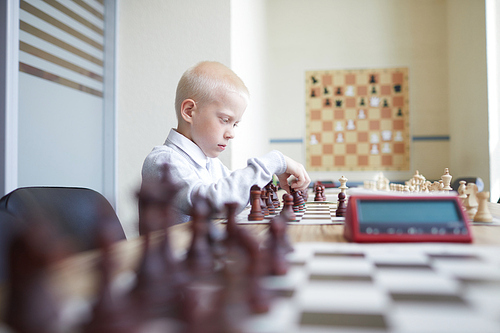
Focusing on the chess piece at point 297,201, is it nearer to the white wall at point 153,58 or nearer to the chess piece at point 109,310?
the chess piece at point 109,310

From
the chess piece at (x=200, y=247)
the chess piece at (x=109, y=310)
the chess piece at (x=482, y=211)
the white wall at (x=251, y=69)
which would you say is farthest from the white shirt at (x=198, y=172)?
the white wall at (x=251, y=69)

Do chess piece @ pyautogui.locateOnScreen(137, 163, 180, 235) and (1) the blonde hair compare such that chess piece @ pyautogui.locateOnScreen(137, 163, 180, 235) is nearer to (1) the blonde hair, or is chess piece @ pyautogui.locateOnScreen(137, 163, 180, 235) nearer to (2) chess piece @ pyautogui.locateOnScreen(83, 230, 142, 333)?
(2) chess piece @ pyautogui.locateOnScreen(83, 230, 142, 333)

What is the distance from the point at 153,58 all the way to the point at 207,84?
54.6 inches

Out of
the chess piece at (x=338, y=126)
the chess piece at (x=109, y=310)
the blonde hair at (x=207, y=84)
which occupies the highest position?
the chess piece at (x=338, y=126)

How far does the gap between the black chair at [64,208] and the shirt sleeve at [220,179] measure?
0.68 ft

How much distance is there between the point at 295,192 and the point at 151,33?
184 centimetres

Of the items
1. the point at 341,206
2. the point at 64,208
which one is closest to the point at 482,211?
the point at 341,206

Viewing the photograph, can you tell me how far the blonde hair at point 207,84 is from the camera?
1457mm

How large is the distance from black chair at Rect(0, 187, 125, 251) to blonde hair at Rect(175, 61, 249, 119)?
0.53m

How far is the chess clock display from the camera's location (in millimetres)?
696

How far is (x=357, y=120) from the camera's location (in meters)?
4.59

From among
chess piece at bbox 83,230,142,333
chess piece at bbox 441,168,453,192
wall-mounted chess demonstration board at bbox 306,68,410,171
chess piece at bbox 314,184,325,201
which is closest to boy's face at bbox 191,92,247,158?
chess piece at bbox 314,184,325,201

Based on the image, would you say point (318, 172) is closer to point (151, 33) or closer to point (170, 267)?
point (151, 33)

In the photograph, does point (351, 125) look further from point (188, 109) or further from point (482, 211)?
point (482, 211)
